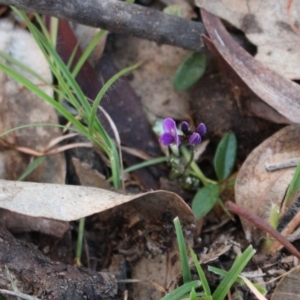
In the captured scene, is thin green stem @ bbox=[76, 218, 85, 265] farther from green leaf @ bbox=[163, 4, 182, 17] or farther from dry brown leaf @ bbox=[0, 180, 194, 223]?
green leaf @ bbox=[163, 4, 182, 17]

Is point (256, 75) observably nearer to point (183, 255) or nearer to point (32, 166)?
point (183, 255)

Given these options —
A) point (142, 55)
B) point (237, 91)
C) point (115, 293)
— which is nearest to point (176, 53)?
point (142, 55)

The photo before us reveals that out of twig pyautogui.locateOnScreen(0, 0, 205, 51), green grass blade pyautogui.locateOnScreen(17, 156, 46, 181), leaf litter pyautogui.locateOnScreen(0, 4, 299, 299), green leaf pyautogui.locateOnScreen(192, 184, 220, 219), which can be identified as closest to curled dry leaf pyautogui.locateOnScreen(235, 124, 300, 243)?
leaf litter pyautogui.locateOnScreen(0, 4, 299, 299)

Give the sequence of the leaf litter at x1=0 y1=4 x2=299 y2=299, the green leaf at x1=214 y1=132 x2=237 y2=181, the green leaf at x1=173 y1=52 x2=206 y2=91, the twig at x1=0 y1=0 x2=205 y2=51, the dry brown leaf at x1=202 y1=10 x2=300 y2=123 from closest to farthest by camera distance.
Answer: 1. the leaf litter at x1=0 y1=4 x2=299 y2=299
2. the twig at x1=0 y1=0 x2=205 y2=51
3. the dry brown leaf at x1=202 y1=10 x2=300 y2=123
4. the green leaf at x1=214 y1=132 x2=237 y2=181
5. the green leaf at x1=173 y1=52 x2=206 y2=91

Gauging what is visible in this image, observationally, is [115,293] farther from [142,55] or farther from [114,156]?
[142,55]

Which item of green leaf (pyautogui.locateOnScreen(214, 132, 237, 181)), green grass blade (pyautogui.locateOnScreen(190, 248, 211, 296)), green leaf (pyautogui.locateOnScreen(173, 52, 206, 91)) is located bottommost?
green grass blade (pyautogui.locateOnScreen(190, 248, 211, 296))
